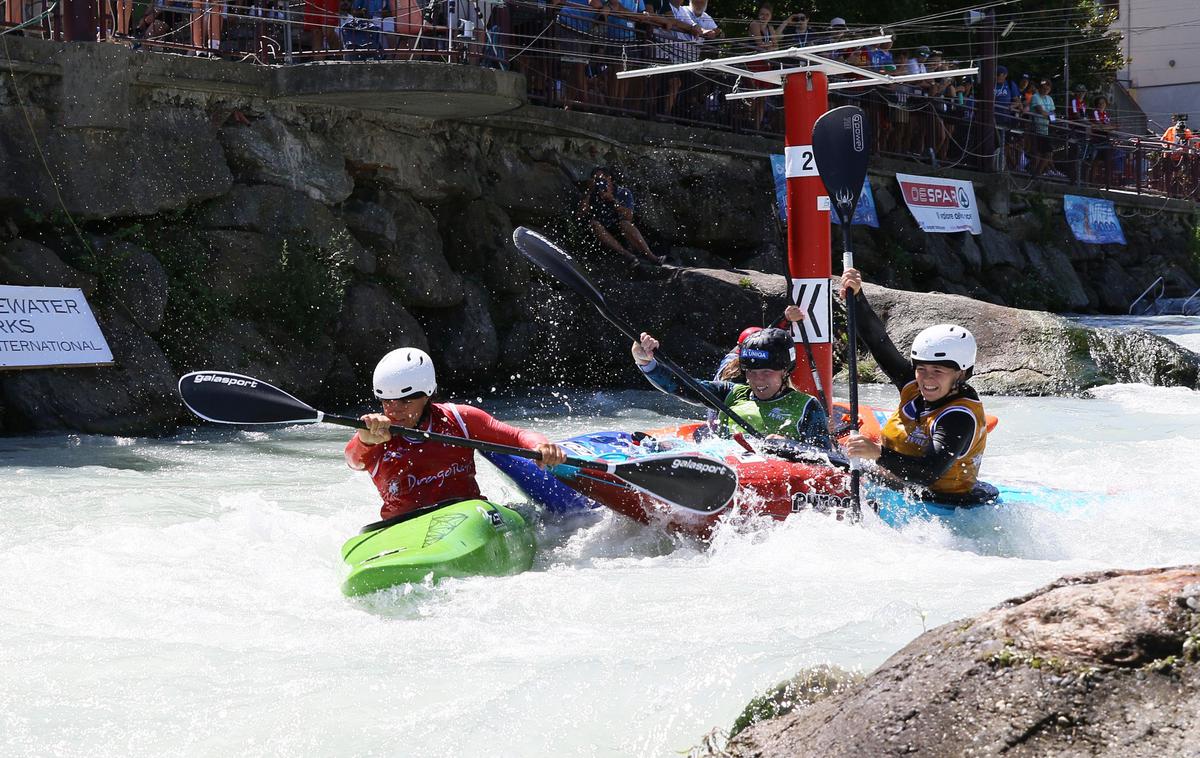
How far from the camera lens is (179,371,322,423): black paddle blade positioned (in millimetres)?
5383

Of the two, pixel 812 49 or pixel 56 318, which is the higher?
pixel 812 49

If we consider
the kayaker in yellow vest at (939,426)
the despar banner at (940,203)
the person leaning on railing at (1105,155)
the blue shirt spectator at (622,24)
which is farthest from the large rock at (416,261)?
the person leaning on railing at (1105,155)

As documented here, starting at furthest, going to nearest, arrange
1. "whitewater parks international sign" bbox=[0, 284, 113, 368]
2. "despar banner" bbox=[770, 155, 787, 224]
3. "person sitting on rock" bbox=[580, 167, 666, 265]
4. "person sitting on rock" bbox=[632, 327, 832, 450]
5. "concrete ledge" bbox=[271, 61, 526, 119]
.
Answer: "despar banner" bbox=[770, 155, 787, 224] < "person sitting on rock" bbox=[580, 167, 666, 265] < "concrete ledge" bbox=[271, 61, 526, 119] < "whitewater parks international sign" bbox=[0, 284, 113, 368] < "person sitting on rock" bbox=[632, 327, 832, 450]

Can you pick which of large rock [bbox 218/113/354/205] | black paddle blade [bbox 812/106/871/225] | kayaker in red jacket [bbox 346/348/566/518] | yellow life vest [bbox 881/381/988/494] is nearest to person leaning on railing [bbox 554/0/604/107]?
large rock [bbox 218/113/354/205]

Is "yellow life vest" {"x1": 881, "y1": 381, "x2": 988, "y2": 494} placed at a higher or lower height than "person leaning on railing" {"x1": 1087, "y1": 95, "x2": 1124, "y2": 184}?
lower

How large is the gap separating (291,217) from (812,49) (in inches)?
205

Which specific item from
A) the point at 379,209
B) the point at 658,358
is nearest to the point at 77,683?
the point at 658,358

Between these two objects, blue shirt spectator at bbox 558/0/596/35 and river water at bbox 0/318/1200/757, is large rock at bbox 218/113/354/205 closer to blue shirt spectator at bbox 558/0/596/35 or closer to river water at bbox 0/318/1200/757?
blue shirt spectator at bbox 558/0/596/35

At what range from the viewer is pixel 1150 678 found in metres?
2.29

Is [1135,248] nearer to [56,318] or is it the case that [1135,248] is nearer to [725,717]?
[56,318]

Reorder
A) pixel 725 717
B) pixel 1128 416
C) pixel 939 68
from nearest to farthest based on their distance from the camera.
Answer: pixel 725 717
pixel 1128 416
pixel 939 68

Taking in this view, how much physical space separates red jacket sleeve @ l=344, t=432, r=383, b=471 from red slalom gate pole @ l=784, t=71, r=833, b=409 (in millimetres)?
3192

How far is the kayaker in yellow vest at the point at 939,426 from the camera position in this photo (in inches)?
225

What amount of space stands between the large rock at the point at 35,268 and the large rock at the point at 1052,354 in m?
7.51
